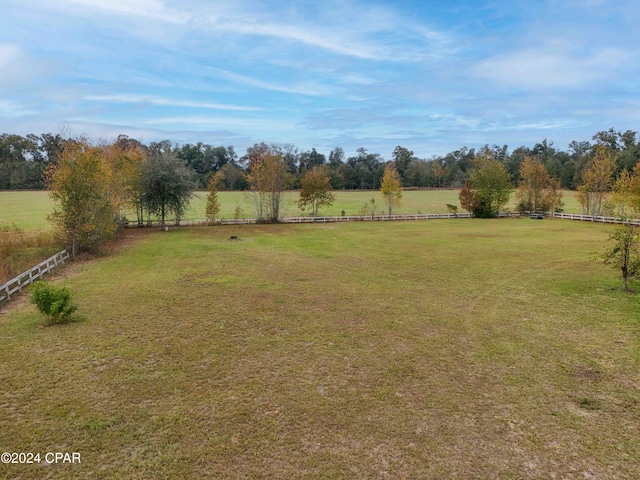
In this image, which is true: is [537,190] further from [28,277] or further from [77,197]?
[28,277]

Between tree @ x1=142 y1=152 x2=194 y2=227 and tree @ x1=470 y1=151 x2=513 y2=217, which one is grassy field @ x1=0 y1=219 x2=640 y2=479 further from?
tree @ x1=470 y1=151 x2=513 y2=217

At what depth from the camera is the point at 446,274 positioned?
1634 cm

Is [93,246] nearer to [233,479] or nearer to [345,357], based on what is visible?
[345,357]

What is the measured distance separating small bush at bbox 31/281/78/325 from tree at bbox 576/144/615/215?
158 ft

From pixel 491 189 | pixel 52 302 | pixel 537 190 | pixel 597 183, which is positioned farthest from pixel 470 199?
pixel 52 302

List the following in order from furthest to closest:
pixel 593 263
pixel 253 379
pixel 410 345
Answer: pixel 593 263 → pixel 410 345 → pixel 253 379

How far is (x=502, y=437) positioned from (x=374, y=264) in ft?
42.4

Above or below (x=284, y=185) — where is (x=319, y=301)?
below

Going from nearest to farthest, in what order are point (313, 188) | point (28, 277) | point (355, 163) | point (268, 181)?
point (28, 277) → point (268, 181) → point (313, 188) → point (355, 163)

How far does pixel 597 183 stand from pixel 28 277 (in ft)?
162

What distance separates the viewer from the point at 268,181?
39.0 metres

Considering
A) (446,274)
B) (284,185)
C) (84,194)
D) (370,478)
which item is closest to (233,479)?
(370,478)

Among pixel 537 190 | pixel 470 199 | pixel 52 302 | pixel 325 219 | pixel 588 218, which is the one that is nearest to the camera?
pixel 52 302
